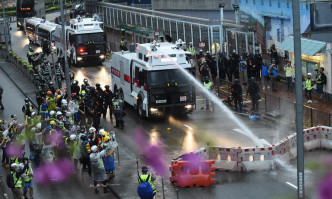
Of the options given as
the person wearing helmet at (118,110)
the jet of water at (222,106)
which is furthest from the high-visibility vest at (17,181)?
the jet of water at (222,106)

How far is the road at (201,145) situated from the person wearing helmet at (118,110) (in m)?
0.43

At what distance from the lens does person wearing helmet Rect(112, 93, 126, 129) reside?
30344mm

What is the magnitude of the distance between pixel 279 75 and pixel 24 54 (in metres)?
27.2

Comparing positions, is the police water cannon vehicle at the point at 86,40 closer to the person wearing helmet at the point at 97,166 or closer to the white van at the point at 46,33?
the white van at the point at 46,33

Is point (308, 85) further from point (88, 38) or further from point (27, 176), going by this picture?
point (88, 38)

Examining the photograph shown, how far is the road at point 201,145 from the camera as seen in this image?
2195 centimetres

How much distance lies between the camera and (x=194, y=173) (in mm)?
22438

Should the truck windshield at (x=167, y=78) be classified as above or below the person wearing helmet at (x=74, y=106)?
above

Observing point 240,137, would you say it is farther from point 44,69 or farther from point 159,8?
point 159,8

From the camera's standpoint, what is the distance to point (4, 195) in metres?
23.3

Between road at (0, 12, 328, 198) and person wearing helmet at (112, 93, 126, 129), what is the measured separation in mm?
435

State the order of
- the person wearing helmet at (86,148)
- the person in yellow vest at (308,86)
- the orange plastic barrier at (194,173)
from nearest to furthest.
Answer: the orange plastic barrier at (194,173), the person wearing helmet at (86,148), the person in yellow vest at (308,86)

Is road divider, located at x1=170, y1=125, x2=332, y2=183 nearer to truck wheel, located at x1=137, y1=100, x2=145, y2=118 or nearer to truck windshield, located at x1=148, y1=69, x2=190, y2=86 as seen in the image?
truck windshield, located at x1=148, y1=69, x2=190, y2=86

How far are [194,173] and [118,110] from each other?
892 centimetres
